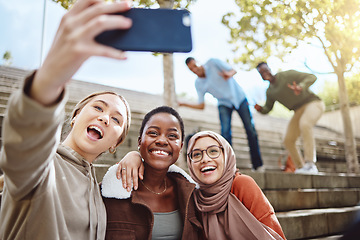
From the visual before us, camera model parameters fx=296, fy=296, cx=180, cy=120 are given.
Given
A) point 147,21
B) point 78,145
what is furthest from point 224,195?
point 147,21

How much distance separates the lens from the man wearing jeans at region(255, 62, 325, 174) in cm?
483

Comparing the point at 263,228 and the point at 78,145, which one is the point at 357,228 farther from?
the point at 263,228

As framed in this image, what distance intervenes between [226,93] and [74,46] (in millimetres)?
4123

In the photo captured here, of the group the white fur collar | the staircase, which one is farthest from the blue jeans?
the white fur collar

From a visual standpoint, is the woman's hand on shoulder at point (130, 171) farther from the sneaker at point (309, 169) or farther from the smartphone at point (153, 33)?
the sneaker at point (309, 169)

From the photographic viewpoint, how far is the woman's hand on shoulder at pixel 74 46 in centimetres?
65

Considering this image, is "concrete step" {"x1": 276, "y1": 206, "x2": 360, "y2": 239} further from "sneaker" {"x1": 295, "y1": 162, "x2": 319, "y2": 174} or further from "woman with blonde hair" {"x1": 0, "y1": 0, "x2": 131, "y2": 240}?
"woman with blonde hair" {"x1": 0, "y1": 0, "x2": 131, "y2": 240}

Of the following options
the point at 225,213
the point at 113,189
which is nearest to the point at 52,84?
the point at 113,189

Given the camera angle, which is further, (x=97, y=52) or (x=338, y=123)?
(x=338, y=123)

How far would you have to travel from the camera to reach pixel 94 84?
9789mm

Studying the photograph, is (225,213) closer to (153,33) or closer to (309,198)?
(153,33)

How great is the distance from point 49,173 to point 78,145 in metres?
0.45

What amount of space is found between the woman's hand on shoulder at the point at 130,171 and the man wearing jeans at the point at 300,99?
3560 mm

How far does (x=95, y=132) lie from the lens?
58.8 inches
